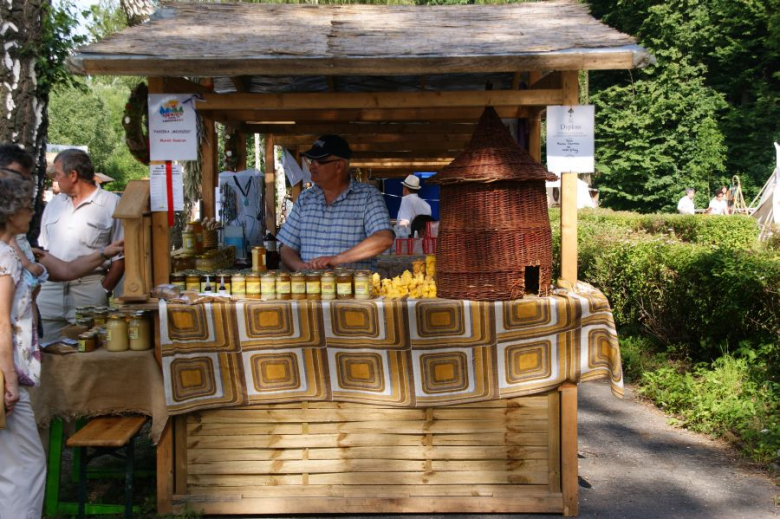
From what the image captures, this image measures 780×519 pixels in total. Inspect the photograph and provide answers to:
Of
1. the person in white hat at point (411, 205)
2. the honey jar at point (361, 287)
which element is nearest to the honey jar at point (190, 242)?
the honey jar at point (361, 287)

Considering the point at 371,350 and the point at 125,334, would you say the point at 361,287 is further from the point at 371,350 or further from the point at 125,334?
the point at 125,334

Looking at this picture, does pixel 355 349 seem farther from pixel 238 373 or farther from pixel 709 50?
pixel 709 50

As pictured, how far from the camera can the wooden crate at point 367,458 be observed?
180 inches

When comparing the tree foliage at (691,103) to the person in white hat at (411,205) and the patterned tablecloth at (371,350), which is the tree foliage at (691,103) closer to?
the person in white hat at (411,205)

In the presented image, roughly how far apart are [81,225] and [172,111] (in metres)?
1.25

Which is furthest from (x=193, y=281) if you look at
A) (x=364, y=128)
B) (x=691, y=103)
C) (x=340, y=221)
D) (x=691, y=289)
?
(x=691, y=103)

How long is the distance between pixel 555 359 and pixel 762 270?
275cm

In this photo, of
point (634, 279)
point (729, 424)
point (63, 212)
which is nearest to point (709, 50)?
point (634, 279)

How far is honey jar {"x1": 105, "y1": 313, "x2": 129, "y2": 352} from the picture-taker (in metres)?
4.50

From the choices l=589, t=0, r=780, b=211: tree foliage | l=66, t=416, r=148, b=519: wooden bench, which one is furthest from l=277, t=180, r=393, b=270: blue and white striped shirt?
l=589, t=0, r=780, b=211: tree foliage

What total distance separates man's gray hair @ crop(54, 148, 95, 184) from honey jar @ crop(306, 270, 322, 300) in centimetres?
184

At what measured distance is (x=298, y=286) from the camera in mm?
4547

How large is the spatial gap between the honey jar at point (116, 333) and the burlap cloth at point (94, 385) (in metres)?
0.05

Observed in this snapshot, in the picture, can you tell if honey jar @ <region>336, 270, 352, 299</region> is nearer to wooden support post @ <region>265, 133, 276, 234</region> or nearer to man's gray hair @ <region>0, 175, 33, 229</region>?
man's gray hair @ <region>0, 175, 33, 229</region>
